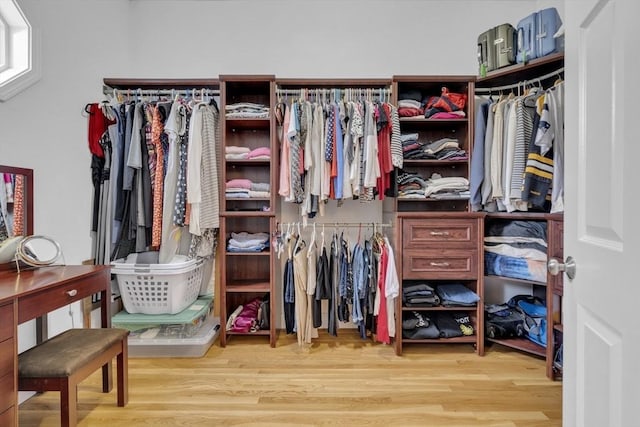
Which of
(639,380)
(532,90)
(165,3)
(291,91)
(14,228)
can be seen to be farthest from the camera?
Answer: (165,3)

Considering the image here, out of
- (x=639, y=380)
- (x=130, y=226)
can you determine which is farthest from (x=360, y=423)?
(x=130, y=226)

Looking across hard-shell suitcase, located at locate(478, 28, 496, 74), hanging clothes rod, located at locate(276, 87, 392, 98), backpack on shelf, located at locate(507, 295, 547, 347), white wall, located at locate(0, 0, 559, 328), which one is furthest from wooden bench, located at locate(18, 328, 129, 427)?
hard-shell suitcase, located at locate(478, 28, 496, 74)

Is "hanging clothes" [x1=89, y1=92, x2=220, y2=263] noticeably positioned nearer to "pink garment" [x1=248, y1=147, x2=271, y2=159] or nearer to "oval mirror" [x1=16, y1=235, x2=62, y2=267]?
"pink garment" [x1=248, y1=147, x2=271, y2=159]

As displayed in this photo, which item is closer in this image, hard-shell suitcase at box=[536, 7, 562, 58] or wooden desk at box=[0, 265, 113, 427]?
wooden desk at box=[0, 265, 113, 427]

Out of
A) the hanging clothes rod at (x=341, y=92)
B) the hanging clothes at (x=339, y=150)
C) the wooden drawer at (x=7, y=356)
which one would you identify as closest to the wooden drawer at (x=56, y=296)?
the wooden drawer at (x=7, y=356)

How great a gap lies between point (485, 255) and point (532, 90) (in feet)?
3.89

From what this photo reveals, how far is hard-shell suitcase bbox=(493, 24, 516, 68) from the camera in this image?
2.24 metres

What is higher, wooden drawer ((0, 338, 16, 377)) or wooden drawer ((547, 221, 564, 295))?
wooden drawer ((547, 221, 564, 295))

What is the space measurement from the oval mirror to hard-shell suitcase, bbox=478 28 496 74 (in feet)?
9.69

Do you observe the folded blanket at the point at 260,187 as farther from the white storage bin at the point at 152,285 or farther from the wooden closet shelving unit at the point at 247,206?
the white storage bin at the point at 152,285

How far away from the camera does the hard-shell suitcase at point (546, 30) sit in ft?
6.77

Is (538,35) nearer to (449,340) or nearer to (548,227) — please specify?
(548,227)

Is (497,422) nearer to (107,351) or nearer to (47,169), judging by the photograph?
(107,351)

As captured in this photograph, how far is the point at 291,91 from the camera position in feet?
8.43
